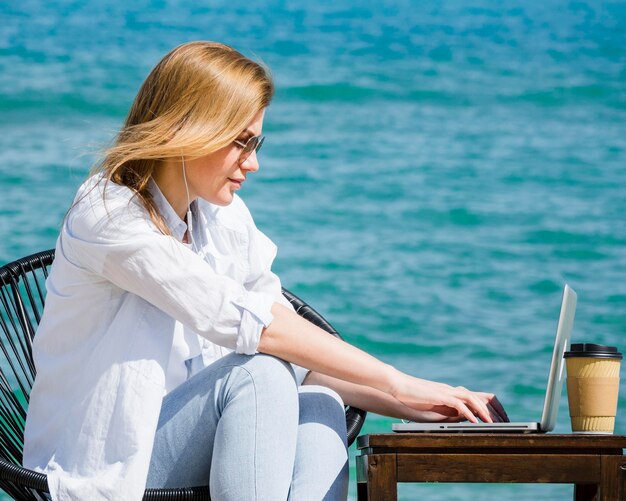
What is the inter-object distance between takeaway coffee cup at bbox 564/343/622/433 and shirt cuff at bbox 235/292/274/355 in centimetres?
47

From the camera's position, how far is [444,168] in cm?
728

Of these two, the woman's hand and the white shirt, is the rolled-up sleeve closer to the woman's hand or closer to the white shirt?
the white shirt

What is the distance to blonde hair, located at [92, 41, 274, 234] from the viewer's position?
1.70m

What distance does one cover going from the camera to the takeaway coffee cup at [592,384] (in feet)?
5.32

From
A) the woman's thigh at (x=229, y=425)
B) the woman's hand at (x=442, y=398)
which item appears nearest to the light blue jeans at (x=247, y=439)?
the woman's thigh at (x=229, y=425)

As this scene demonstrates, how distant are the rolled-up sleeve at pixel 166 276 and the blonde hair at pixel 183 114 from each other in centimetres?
7

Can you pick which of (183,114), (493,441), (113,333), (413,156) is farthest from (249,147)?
(413,156)

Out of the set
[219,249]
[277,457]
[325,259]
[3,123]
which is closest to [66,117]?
[3,123]

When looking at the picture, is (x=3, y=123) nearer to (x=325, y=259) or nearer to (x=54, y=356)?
(x=325, y=259)

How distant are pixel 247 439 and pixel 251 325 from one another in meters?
0.18

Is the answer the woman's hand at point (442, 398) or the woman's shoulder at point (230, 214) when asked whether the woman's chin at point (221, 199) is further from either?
the woman's hand at point (442, 398)

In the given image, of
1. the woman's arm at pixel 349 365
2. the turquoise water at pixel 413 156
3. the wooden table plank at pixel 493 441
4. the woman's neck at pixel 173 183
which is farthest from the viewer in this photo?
the turquoise water at pixel 413 156

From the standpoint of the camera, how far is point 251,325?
1638mm

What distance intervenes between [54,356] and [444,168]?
226 inches
